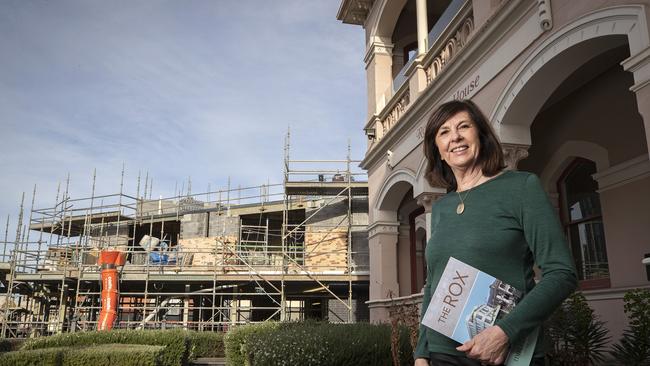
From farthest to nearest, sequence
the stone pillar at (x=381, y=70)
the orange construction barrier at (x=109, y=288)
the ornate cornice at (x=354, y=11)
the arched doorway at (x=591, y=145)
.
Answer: the orange construction barrier at (x=109, y=288) → the ornate cornice at (x=354, y=11) → the stone pillar at (x=381, y=70) → the arched doorway at (x=591, y=145)

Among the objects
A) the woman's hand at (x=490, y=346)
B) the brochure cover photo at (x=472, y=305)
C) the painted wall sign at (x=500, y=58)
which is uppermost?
the painted wall sign at (x=500, y=58)

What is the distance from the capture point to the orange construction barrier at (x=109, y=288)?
17.8m

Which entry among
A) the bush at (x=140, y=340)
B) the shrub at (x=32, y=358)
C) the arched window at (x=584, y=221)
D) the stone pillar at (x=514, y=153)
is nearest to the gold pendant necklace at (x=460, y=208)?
the stone pillar at (x=514, y=153)

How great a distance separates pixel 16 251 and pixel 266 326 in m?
14.2

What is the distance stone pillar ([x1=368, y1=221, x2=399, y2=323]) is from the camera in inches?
472

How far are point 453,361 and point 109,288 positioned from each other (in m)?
18.1

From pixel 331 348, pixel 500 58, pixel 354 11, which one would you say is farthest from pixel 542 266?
pixel 354 11

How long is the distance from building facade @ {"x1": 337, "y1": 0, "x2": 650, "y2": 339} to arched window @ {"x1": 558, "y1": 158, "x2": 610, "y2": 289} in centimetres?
2

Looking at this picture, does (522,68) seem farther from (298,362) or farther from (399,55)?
(399,55)

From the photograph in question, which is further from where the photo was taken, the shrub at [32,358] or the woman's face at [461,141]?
the shrub at [32,358]

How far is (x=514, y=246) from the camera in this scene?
5.84ft

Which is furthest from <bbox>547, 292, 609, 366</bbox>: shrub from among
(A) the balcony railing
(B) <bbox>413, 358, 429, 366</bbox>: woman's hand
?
(B) <bbox>413, 358, 429, 366</bbox>: woman's hand

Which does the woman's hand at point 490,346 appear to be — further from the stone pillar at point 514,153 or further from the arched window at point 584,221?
the arched window at point 584,221

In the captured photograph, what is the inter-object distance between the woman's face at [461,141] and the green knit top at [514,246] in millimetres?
125
